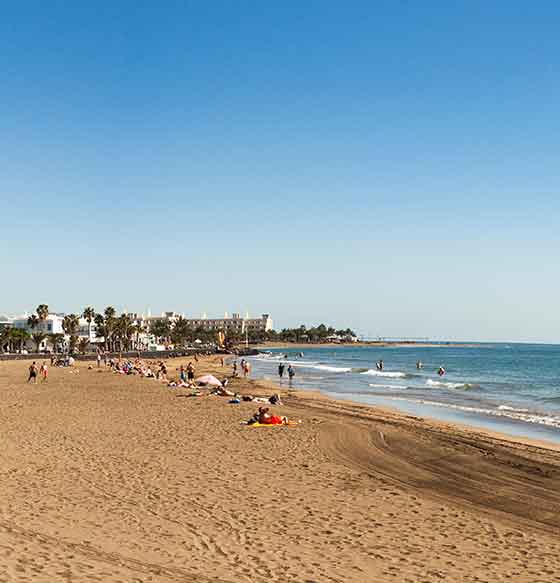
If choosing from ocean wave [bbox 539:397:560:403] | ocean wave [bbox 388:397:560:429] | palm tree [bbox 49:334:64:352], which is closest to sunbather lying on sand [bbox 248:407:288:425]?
ocean wave [bbox 388:397:560:429]

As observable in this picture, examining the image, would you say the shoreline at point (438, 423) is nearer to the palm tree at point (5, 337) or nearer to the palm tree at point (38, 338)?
the palm tree at point (5, 337)

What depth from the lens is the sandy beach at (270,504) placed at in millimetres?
7562

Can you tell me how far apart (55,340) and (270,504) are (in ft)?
401

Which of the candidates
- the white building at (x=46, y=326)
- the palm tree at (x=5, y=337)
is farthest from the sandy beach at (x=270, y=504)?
the white building at (x=46, y=326)

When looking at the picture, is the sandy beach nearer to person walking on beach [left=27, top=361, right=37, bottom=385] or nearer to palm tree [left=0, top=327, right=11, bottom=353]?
person walking on beach [left=27, top=361, right=37, bottom=385]

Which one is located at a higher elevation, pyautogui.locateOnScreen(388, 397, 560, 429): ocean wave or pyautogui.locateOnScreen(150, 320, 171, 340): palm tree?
pyautogui.locateOnScreen(150, 320, 171, 340): palm tree

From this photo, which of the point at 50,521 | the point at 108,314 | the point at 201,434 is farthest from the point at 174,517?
the point at 108,314

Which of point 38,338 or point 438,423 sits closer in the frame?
point 438,423

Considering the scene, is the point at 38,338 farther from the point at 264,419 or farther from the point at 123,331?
the point at 264,419

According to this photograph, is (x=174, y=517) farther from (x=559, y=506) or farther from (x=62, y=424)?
(x=62, y=424)

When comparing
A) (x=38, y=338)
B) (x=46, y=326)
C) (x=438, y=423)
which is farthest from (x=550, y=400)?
(x=46, y=326)

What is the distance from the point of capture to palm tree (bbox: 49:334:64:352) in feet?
403

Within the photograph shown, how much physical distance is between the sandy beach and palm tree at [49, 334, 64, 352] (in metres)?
110

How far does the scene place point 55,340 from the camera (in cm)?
12300
